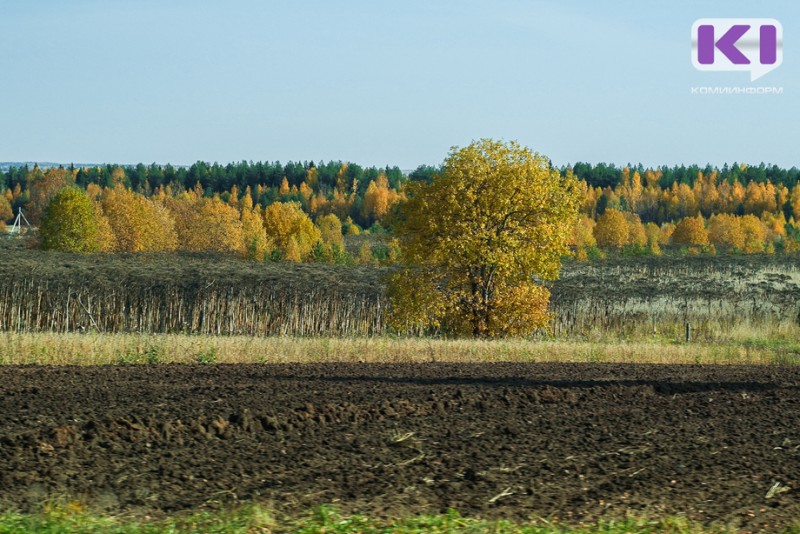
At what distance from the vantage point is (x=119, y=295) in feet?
117

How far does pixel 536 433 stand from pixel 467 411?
1752 millimetres

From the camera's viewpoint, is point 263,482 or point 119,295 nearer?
point 263,482

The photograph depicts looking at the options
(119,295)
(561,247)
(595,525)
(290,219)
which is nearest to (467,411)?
(595,525)

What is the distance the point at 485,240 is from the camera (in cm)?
2941

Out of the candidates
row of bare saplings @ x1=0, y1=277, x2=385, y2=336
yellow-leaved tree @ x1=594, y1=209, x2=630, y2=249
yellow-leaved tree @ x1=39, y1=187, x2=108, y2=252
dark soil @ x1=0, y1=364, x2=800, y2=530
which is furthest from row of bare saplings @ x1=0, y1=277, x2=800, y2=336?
yellow-leaved tree @ x1=594, y1=209, x2=630, y2=249

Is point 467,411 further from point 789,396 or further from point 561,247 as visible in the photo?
point 561,247

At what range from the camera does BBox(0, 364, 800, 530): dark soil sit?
888 centimetres

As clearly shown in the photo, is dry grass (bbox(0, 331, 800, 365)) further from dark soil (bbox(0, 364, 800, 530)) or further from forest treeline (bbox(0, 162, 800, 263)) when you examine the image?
forest treeline (bbox(0, 162, 800, 263))

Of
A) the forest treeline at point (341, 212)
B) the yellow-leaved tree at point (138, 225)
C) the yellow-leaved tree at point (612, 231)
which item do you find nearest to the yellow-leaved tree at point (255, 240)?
the forest treeline at point (341, 212)

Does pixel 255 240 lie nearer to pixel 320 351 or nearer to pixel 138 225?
pixel 138 225

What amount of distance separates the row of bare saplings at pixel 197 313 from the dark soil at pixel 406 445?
16.7 meters

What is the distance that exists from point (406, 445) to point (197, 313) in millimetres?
23879

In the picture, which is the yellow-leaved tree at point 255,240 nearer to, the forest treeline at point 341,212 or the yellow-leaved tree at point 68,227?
the forest treeline at point 341,212

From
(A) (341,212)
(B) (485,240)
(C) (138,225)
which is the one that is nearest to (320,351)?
(B) (485,240)
